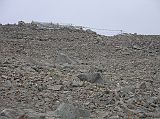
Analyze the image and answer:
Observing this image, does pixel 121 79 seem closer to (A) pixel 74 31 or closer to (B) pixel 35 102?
(B) pixel 35 102

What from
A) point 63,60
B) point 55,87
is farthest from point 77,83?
point 63,60

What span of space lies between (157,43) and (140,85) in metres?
10.2

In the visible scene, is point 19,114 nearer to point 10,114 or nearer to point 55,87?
point 10,114

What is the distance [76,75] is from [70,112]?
3729 mm

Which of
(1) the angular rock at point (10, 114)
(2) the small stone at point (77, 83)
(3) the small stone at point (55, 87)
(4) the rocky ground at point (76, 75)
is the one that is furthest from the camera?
(2) the small stone at point (77, 83)

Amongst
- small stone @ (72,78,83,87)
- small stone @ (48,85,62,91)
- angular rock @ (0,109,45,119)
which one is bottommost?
Result: angular rock @ (0,109,45,119)

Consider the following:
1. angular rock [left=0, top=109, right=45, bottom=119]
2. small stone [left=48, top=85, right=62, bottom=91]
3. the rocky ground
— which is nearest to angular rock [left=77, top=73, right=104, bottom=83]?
the rocky ground

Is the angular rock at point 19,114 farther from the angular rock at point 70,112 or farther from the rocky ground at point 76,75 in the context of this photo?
A: the angular rock at point 70,112

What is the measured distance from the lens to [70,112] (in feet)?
21.9

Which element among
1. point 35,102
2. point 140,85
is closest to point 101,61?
point 140,85

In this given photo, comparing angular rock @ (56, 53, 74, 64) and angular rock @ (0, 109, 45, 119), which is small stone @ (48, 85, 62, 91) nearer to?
angular rock @ (0, 109, 45, 119)

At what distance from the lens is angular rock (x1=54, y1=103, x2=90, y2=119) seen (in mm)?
6654

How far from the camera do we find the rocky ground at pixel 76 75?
23.6ft

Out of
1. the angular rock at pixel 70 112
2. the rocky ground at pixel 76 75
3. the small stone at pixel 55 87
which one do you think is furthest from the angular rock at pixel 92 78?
the angular rock at pixel 70 112
